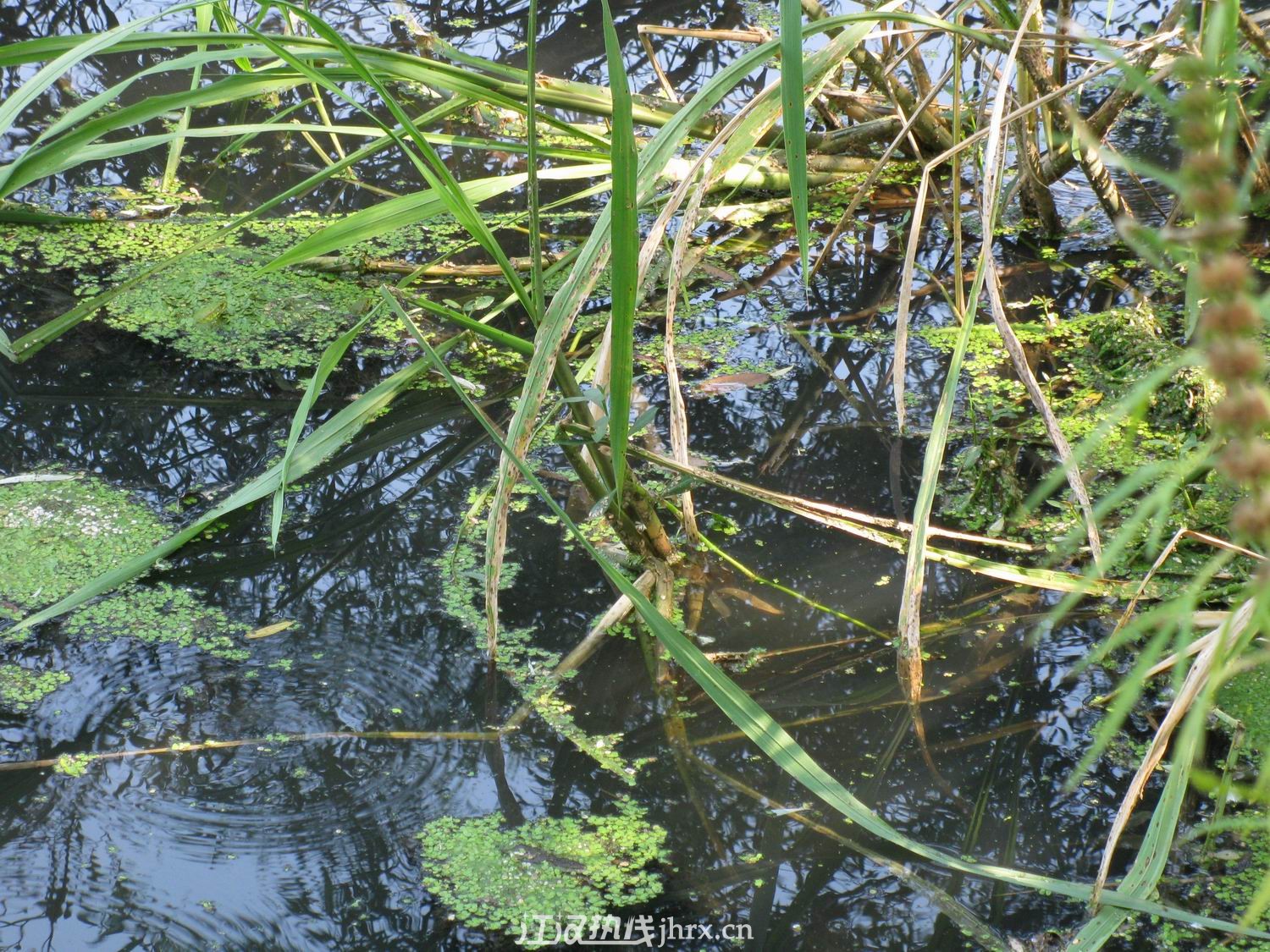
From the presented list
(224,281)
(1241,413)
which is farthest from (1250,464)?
(224,281)

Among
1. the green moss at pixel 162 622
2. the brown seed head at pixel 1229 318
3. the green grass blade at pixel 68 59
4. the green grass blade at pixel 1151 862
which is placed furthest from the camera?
the green moss at pixel 162 622

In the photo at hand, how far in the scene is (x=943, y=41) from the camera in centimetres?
321

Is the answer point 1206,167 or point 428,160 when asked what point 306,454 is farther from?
point 1206,167

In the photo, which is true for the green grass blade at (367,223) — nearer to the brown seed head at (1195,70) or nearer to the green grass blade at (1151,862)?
the green grass blade at (1151,862)

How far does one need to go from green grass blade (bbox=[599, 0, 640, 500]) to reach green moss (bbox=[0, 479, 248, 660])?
2.26 ft

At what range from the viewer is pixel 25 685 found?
55.6 inches

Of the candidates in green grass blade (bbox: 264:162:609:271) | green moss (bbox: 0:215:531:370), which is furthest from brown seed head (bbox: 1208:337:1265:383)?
green moss (bbox: 0:215:531:370)

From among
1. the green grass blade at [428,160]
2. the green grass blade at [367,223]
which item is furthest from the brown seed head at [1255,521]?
the green grass blade at [367,223]

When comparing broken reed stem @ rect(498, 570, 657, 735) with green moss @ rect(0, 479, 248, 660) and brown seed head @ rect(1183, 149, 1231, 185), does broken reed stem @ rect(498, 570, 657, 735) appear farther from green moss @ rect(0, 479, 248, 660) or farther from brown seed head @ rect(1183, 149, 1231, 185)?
brown seed head @ rect(1183, 149, 1231, 185)

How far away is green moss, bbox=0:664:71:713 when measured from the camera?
1.38 meters

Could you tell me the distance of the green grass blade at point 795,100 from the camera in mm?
1035

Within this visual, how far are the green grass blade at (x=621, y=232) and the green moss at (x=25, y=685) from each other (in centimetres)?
82

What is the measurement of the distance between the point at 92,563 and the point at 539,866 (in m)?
0.85

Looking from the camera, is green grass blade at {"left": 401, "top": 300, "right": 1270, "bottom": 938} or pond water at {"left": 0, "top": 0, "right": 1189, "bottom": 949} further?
pond water at {"left": 0, "top": 0, "right": 1189, "bottom": 949}
